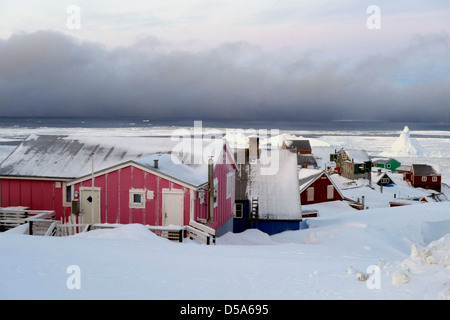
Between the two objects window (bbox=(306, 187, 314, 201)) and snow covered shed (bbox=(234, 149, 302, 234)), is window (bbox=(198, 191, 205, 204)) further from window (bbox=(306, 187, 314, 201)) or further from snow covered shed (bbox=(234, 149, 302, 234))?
window (bbox=(306, 187, 314, 201))

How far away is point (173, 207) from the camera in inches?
768

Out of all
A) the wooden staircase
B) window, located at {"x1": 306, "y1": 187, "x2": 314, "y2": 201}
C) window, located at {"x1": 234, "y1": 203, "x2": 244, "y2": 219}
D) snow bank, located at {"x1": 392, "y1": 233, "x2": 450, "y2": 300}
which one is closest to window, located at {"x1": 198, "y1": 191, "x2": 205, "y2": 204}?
the wooden staircase

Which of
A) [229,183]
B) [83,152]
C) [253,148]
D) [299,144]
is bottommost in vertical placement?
[229,183]

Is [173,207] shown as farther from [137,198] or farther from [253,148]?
[253,148]

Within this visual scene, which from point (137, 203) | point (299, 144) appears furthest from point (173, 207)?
point (299, 144)

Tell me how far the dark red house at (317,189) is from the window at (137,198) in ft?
81.8

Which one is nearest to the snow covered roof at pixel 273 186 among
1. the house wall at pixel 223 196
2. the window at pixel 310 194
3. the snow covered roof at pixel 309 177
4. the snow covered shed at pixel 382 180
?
the house wall at pixel 223 196

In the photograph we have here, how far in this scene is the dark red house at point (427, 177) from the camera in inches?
2776

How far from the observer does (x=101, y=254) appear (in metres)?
11.9

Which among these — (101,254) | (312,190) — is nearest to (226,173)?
(101,254)

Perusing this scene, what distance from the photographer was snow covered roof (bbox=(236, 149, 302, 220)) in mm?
30406

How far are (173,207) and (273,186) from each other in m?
13.6

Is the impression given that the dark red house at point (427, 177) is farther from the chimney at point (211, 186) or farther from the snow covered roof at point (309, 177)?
the chimney at point (211, 186)
